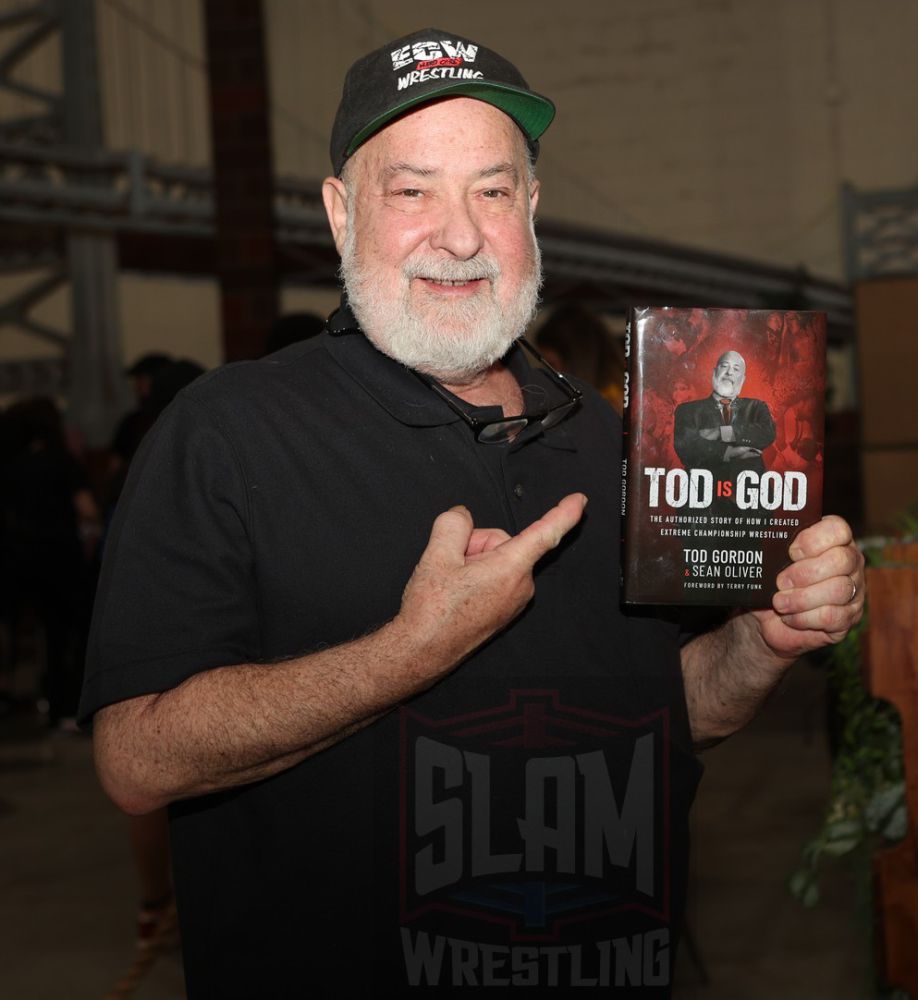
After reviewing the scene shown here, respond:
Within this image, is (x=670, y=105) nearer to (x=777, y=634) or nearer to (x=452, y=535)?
(x=777, y=634)

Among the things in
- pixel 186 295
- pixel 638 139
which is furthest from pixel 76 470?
pixel 638 139

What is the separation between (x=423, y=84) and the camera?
120cm

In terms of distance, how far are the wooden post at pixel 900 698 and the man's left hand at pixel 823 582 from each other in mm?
936

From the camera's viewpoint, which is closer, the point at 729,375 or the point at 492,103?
the point at 729,375

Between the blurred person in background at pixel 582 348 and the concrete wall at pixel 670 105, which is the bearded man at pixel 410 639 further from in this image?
the concrete wall at pixel 670 105

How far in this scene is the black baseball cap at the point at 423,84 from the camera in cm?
121

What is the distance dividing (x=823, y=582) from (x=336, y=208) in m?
0.66

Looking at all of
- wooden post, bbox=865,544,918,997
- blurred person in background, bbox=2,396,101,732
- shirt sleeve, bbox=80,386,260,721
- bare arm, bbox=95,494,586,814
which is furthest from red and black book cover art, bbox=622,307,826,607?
blurred person in background, bbox=2,396,101,732

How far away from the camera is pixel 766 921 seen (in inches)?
124

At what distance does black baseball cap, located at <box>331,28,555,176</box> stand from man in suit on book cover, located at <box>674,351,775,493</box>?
13.8 inches

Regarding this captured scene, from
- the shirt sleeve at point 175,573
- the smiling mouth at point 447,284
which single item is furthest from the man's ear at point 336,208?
the shirt sleeve at point 175,573

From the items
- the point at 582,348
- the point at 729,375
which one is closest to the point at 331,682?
the point at 729,375

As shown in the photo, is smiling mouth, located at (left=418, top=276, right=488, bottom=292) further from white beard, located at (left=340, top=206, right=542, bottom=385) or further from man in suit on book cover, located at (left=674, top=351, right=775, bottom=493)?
man in suit on book cover, located at (left=674, top=351, right=775, bottom=493)

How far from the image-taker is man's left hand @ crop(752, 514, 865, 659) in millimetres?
1149
